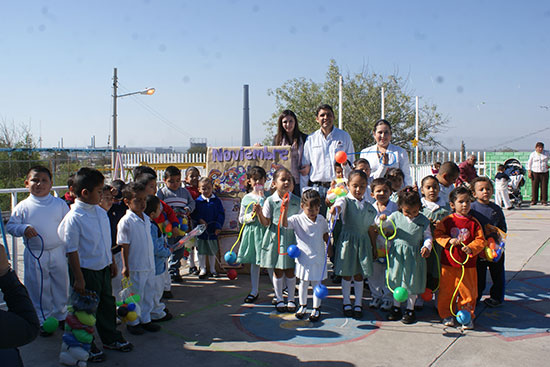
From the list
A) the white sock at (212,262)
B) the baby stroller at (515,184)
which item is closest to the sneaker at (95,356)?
the white sock at (212,262)

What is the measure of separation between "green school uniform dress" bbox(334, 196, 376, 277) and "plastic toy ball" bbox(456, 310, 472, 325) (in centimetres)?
88

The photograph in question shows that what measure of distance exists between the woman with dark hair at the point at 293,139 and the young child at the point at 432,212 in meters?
1.81

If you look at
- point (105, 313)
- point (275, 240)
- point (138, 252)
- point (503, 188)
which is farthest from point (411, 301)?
point (503, 188)

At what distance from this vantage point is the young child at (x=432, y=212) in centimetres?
475

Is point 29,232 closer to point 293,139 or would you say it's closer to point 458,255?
point 293,139

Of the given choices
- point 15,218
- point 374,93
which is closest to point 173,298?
point 15,218

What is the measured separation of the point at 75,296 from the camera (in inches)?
143

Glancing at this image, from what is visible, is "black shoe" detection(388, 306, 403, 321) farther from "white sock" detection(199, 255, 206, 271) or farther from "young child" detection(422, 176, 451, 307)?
"white sock" detection(199, 255, 206, 271)

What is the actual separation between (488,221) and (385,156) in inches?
55.9

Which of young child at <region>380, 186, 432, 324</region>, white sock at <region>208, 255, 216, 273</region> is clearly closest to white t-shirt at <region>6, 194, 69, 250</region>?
white sock at <region>208, 255, 216, 273</region>

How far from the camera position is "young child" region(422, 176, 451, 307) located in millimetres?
4750

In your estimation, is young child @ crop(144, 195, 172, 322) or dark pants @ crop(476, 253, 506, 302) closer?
young child @ crop(144, 195, 172, 322)

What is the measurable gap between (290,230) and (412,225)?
1229mm

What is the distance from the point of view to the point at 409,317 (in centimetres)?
447
